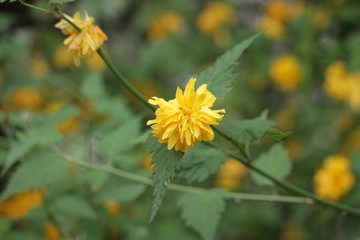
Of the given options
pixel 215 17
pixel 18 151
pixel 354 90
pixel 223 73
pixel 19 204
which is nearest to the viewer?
pixel 223 73

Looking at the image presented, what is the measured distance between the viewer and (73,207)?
47.9 inches

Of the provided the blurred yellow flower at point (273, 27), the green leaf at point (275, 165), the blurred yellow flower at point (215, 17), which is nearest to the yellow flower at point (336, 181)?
the green leaf at point (275, 165)

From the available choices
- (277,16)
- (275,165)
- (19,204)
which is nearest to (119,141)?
(275,165)

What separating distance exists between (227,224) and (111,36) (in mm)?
1993

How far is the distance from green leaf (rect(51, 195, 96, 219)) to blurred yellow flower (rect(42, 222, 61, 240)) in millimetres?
163

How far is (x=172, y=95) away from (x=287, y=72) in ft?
2.04

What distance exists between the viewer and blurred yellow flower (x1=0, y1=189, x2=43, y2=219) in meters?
1.63

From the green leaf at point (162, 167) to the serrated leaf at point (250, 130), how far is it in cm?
16

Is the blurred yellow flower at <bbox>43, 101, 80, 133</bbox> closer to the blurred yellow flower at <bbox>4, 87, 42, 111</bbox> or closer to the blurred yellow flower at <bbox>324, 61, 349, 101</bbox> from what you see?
the blurred yellow flower at <bbox>4, 87, 42, 111</bbox>

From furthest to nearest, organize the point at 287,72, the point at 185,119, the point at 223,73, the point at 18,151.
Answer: the point at 287,72 < the point at 18,151 < the point at 223,73 < the point at 185,119

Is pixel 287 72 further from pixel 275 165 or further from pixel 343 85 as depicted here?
pixel 275 165

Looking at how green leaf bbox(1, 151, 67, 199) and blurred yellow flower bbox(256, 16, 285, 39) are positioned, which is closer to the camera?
green leaf bbox(1, 151, 67, 199)

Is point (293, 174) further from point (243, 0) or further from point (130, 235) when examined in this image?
point (243, 0)

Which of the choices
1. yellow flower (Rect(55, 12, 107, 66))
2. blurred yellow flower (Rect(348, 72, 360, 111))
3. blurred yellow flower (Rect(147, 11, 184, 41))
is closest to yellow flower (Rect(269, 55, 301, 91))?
blurred yellow flower (Rect(348, 72, 360, 111))
